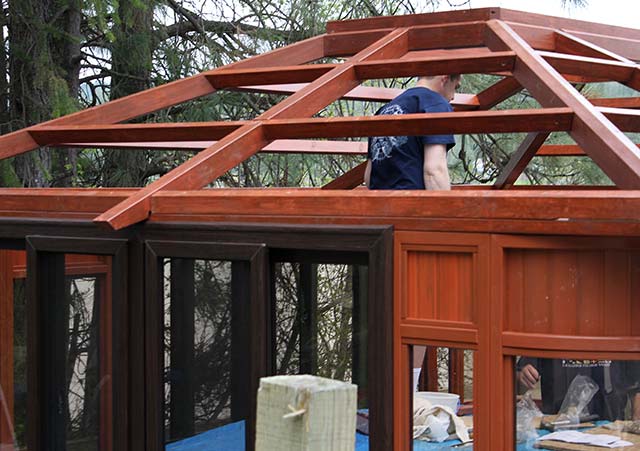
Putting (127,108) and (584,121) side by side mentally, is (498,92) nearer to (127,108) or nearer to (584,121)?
(127,108)

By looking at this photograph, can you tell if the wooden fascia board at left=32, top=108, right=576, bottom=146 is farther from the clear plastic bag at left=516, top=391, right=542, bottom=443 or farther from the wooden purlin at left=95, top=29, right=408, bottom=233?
the clear plastic bag at left=516, top=391, right=542, bottom=443

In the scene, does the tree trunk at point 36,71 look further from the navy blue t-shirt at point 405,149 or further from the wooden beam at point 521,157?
the navy blue t-shirt at point 405,149

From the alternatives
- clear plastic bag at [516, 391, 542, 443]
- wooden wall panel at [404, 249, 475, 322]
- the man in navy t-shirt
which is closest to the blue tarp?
clear plastic bag at [516, 391, 542, 443]

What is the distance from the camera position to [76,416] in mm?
4176

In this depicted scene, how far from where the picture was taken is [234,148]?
409 cm

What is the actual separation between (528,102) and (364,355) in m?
5.42

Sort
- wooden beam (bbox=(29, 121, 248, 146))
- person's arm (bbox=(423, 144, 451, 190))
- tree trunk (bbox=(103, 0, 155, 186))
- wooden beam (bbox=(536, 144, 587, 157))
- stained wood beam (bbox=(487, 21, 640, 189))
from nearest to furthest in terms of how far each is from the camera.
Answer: stained wood beam (bbox=(487, 21, 640, 189)), person's arm (bbox=(423, 144, 451, 190)), wooden beam (bbox=(29, 121, 248, 146)), wooden beam (bbox=(536, 144, 587, 157)), tree trunk (bbox=(103, 0, 155, 186))

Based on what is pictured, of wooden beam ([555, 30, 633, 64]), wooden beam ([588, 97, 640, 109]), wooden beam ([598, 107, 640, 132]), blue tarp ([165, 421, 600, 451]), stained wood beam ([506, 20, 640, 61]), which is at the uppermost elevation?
stained wood beam ([506, 20, 640, 61])

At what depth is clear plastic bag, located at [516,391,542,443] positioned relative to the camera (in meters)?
3.22

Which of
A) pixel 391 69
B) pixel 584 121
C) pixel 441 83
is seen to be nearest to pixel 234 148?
pixel 391 69

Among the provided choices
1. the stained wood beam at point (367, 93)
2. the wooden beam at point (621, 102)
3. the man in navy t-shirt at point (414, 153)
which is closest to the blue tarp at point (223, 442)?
the man in navy t-shirt at point (414, 153)

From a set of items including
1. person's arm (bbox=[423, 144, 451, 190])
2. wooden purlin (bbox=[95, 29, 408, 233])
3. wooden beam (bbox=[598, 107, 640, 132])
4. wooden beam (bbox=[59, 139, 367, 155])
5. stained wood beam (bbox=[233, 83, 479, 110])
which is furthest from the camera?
wooden beam (bbox=[59, 139, 367, 155])

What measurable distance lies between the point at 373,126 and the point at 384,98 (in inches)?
94.2

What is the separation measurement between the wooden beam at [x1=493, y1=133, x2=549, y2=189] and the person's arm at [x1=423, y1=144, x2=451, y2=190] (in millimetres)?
1750
